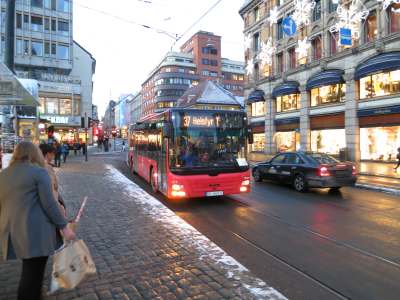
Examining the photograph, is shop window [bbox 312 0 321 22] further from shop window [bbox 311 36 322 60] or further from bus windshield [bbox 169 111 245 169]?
bus windshield [bbox 169 111 245 169]

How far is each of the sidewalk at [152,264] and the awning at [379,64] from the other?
64.5 ft

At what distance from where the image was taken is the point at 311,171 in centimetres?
1154

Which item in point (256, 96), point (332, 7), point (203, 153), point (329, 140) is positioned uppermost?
point (332, 7)

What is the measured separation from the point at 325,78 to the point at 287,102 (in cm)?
677

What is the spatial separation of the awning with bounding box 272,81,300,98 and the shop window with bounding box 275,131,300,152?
3.80 m

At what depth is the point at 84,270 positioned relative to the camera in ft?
10.1

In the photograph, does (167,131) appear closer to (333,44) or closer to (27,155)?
(27,155)

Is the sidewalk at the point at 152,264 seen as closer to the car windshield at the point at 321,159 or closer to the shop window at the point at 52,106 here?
the car windshield at the point at 321,159

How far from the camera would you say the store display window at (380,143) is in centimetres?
2259

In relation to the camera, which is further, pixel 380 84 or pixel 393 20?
pixel 380 84

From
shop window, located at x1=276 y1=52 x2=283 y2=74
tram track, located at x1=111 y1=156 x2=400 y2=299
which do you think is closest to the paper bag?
tram track, located at x1=111 y1=156 x2=400 y2=299

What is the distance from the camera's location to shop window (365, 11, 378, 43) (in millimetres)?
23578

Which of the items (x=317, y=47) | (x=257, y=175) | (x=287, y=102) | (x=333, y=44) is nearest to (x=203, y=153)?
(x=257, y=175)

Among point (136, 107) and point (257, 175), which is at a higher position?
point (136, 107)
